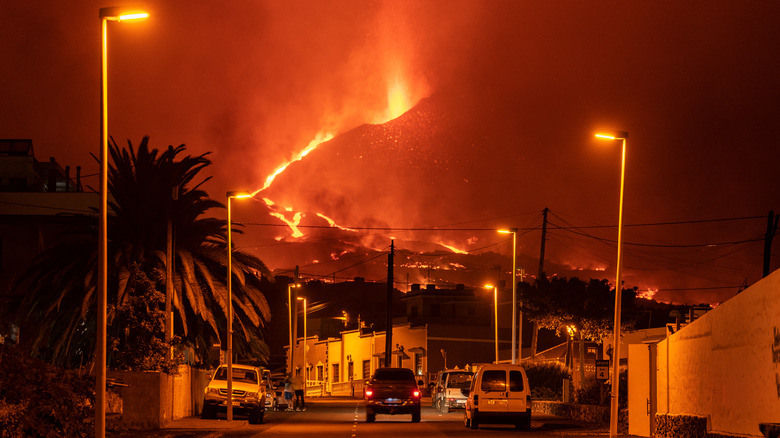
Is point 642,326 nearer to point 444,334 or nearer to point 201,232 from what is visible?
point 444,334

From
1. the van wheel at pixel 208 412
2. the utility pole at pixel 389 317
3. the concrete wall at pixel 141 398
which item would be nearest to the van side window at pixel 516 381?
the concrete wall at pixel 141 398

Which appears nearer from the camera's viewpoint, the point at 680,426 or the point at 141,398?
the point at 680,426

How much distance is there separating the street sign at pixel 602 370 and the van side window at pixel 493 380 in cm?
300

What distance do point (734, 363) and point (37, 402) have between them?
1311 centimetres

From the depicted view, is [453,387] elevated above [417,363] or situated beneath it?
elevated above

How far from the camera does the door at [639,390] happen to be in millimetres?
28719

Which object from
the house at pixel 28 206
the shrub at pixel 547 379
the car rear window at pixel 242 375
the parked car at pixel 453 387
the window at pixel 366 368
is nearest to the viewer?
the car rear window at pixel 242 375

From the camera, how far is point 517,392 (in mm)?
33500

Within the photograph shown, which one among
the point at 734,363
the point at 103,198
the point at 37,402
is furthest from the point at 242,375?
the point at 734,363

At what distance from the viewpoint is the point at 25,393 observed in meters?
19.6

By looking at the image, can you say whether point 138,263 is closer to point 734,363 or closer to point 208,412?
point 208,412

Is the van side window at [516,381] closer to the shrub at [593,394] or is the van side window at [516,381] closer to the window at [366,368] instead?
the shrub at [593,394]

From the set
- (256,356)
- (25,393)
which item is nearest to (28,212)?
(256,356)

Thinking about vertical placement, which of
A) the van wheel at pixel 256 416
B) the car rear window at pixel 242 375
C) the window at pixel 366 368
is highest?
the car rear window at pixel 242 375
